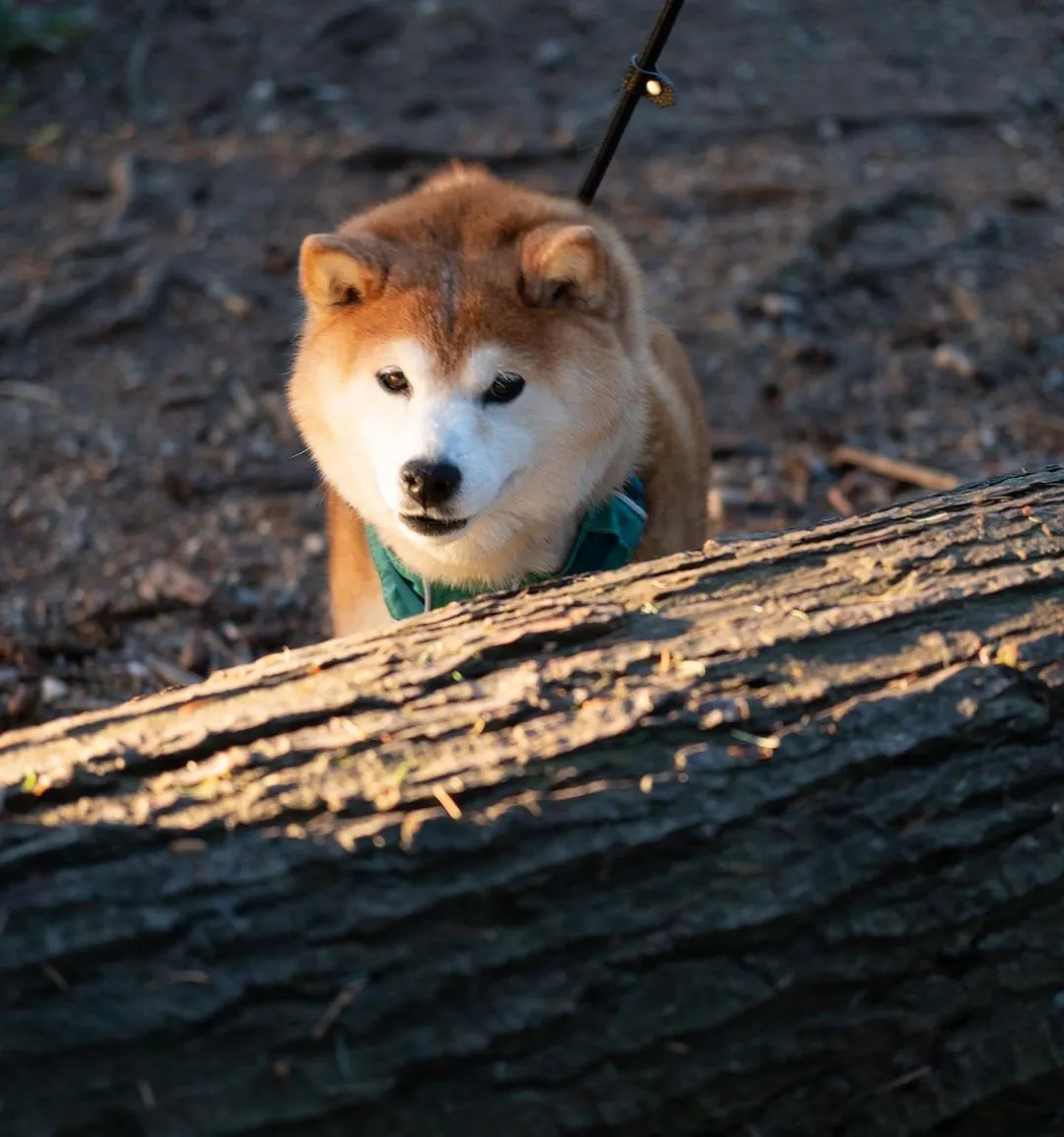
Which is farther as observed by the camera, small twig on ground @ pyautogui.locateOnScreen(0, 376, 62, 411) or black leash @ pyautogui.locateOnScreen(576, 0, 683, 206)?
small twig on ground @ pyautogui.locateOnScreen(0, 376, 62, 411)

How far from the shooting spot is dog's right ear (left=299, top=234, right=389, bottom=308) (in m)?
2.55

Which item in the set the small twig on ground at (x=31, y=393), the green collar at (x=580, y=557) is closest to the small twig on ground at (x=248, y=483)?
the small twig on ground at (x=31, y=393)

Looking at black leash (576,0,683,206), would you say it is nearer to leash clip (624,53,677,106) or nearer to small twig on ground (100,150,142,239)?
leash clip (624,53,677,106)

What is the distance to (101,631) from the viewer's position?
354cm

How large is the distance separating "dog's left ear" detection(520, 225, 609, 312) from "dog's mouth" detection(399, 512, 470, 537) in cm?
52

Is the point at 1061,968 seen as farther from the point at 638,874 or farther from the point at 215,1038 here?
the point at 215,1038

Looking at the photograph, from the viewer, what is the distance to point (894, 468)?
436 cm

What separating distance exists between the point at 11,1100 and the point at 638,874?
742mm

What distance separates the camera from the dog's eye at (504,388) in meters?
2.52

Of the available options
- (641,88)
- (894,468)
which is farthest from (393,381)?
(894,468)

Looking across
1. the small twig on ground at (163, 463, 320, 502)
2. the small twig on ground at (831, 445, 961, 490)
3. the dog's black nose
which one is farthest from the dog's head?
the small twig on ground at (831, 445, 961, 490)

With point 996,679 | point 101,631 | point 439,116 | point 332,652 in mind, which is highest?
point 439,116

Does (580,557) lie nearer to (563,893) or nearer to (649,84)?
(649,84)

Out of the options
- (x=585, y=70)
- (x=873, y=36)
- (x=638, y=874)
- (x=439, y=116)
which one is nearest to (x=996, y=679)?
(x=638, y=874)
